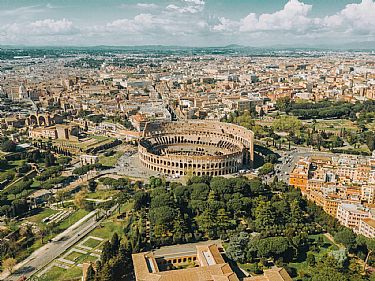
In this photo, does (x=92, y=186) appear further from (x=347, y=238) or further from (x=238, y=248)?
(x=347, y=238)

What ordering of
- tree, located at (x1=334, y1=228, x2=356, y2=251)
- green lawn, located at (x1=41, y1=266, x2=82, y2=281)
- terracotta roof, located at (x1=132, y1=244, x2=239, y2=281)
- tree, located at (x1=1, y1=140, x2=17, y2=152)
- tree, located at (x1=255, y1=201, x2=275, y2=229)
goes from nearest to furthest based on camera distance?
terracotta roof, located at (x1=132, y1=244, x2=239, y2=281) → green lawn, located at (x1=41, y1=266, x2=82, y2=281) → tree, located at (x1=334, y1=228, x2=356, y2=251) → tree, located at (x1=255, y1=201, x2=275, y2=229) → tree, located at (x1=1, y1=140, x2=17, y2=152)

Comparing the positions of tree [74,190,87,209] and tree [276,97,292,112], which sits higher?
tree [276,97,292,112]

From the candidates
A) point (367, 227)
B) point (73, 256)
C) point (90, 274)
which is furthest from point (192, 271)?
point (367, 227)

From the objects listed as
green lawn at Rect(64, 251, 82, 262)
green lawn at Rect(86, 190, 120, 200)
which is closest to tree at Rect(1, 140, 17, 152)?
green lawn at Rect(86, 190, 120, 200)

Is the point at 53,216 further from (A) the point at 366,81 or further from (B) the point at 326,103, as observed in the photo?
(A) the point at 366,81

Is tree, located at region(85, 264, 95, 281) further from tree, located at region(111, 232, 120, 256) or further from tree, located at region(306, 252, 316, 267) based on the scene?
tree, located at region(306, 252, 316, 267)

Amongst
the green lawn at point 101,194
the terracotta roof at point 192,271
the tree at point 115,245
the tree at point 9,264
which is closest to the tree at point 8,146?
the green lawn at point 101,194
